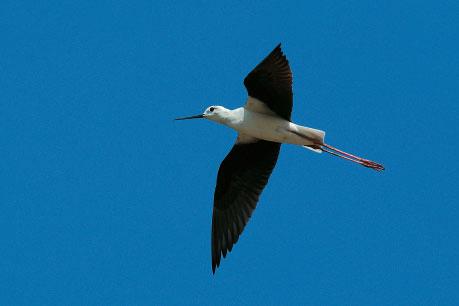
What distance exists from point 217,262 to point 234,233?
1.66ft

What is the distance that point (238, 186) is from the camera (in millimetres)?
13250

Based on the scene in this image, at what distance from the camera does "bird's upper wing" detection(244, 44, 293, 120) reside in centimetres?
1179

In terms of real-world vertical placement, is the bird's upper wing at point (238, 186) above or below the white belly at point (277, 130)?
below

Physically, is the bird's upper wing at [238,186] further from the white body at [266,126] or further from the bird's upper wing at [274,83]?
the bird's upper wing at [274,83]

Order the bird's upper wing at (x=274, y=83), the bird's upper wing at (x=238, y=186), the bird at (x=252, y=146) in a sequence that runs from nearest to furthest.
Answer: the bird's upper wing at (x=274, y=83) < the bird at (x=252, y=146) < the bird's upper wing at (x=238, y=186)

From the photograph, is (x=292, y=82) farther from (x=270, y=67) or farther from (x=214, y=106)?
(x=214, y=106)

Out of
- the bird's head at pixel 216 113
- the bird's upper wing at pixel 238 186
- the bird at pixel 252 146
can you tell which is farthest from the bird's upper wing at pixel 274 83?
the bird's upper wing at pixel 238 186

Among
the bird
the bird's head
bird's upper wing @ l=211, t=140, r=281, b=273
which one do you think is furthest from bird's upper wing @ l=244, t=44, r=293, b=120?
bird's upper wing @ l=211, t=140, r=281, b=273

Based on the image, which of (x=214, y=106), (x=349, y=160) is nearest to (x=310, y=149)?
(x=349, y=160)

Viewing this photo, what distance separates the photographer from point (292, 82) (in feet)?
39.4

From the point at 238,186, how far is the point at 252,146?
656 mm

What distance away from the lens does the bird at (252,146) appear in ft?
40.1

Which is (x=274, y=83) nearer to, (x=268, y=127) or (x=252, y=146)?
(x=268, y=127)

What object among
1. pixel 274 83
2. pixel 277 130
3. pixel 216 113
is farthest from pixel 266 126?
pixel 216 113
